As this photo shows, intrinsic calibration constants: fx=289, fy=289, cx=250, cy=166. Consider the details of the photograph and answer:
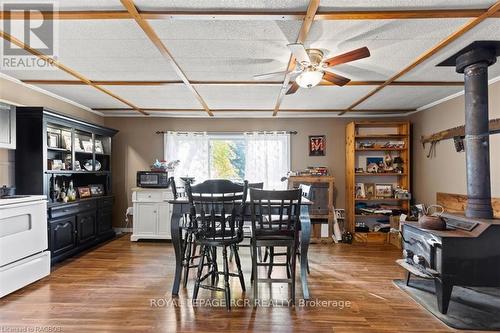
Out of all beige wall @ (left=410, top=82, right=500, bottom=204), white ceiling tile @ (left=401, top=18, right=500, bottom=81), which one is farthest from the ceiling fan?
beige wall @ (left=410, top=82, right=500, bottom=204)

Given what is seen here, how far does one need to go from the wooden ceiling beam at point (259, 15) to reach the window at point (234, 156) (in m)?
3.58

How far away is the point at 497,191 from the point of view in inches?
127

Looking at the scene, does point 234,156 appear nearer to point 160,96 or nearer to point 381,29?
point 160,96

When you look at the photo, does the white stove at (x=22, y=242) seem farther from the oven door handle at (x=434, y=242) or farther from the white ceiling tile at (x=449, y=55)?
the white ceiling tile at (x=449, y=55)

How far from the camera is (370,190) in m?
5.21

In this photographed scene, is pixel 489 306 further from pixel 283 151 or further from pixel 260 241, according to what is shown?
pixel 283 151

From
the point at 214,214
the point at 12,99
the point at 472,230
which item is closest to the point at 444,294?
the point at 472,230

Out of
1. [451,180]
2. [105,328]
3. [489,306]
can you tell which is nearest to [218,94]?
[105,328]

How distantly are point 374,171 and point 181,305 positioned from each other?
398 centimetres

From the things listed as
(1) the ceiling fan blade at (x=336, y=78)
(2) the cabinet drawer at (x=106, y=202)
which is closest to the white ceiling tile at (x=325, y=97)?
(1) the ceiling fan blade at (x=336, y=78)

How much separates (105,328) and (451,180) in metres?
4.47

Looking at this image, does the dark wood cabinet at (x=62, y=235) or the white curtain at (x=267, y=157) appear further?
the white curtain at (x=267, y=157)

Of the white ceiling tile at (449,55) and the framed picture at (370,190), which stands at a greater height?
the white ceiling tile at (449,55)

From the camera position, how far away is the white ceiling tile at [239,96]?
3.73 meters
